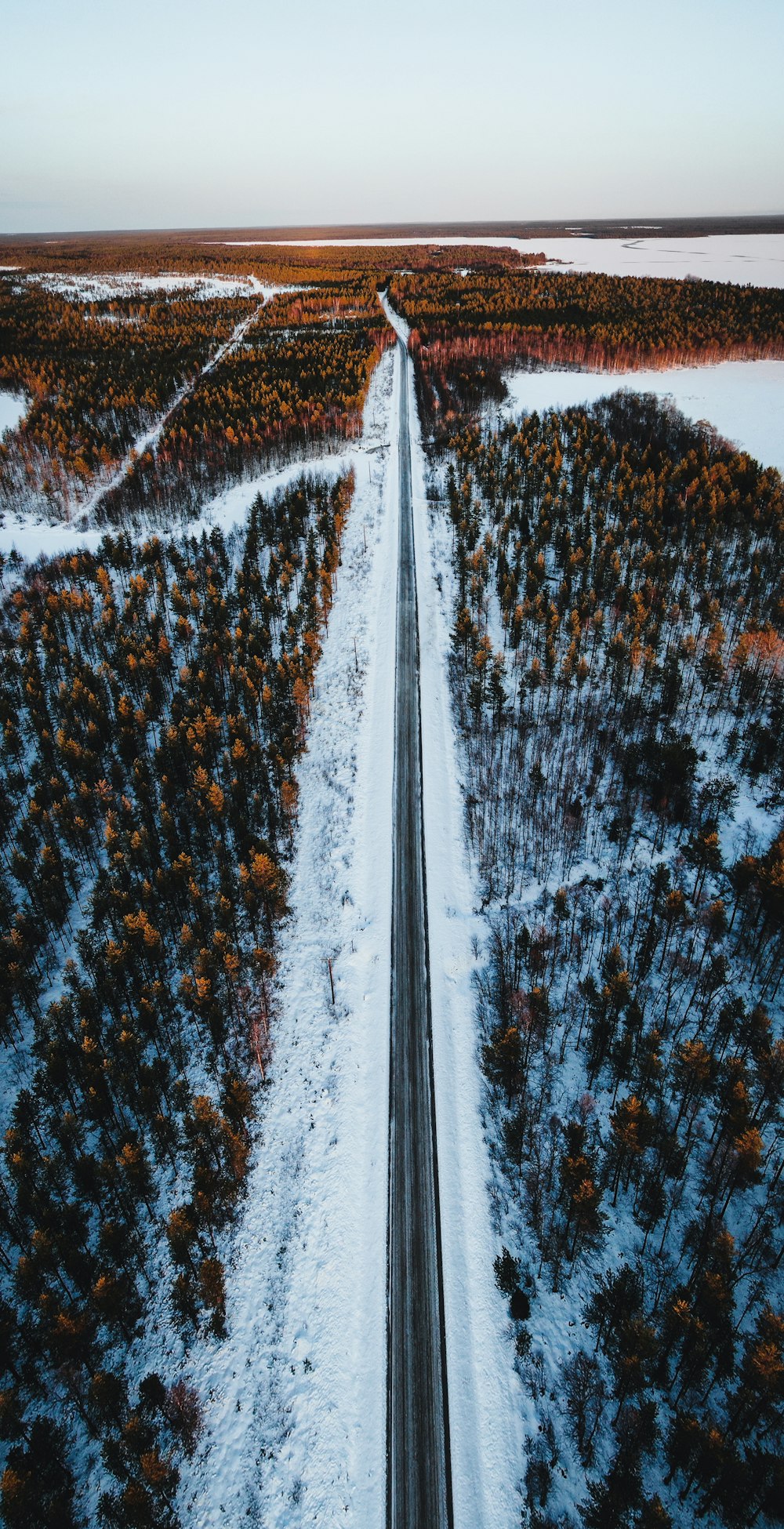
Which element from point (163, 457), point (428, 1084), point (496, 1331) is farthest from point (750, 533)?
point (163, 457)

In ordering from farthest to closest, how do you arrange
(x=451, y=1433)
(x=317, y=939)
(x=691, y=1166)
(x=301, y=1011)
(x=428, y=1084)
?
(x=317, y=939), (x=301, y=1011), (x=428, y=1084), (x=691, y=1166), (x=451, y=1433)

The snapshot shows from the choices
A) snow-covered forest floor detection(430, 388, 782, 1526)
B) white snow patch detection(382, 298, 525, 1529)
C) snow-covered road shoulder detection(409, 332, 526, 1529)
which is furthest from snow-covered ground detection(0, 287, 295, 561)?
snow-covered road shoulder detection(409, 332, 526, 1529)

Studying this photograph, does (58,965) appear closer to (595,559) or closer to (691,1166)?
(691,1166)

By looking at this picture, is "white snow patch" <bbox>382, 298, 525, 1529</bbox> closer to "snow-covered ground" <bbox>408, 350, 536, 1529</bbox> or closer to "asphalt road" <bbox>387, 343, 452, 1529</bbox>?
"snow-covered ground" <bbox>408, 350, 536, 1529</bbox>

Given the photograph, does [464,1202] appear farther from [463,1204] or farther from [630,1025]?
[630,1025]

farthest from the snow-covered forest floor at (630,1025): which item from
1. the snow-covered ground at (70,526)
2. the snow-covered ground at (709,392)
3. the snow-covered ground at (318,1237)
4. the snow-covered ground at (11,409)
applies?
the snow-covered ground at (11,409)

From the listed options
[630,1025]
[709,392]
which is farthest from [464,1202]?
[709,392]
